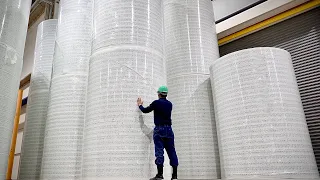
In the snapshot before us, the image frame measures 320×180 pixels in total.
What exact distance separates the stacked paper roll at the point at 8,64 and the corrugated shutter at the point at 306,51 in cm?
371

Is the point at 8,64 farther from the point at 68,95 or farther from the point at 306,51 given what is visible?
the point at 306,51

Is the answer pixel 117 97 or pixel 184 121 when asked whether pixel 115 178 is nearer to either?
pixel 117 97

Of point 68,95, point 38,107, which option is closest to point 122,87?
point 68,95

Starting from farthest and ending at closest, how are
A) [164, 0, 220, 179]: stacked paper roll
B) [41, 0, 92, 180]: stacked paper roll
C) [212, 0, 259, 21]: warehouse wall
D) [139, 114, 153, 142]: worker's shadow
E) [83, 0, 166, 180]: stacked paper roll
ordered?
[212, 0, 259, 21]: warehouse wall, [164, 0, 220, 179]: stacked paper roll, [41, 0, 92, 180]: stacked paper roll, [139, 114, 153, 142]: worker's shadow, [83, 0, 166, 180]: stacked paper roll

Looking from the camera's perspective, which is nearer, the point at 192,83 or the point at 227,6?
the point at 192,83

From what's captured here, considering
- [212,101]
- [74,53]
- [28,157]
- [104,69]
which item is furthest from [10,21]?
[212,101]

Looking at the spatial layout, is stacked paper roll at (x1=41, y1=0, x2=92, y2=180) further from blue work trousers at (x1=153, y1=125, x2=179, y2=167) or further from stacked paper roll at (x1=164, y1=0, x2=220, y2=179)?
stacked paper roll at (x1=164, y1=0, x2=220, y2=179)

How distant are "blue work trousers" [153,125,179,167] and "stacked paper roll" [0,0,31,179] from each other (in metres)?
1.64

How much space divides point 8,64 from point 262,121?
2836 mm

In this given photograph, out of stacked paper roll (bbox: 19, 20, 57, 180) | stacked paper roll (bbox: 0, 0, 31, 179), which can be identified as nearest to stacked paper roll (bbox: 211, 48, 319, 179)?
stacked paper roll (bbox: 0, 0, 31, 179)

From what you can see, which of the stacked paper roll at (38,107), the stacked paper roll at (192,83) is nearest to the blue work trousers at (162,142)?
the stacked paper roll at (192,83)

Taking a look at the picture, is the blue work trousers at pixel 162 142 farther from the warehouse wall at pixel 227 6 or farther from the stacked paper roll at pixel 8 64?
the warehouse wall at pixel 227 6

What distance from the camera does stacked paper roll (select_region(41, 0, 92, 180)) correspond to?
120 inches

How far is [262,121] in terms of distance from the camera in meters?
2.84
